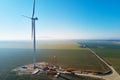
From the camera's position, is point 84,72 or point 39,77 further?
point 84,72

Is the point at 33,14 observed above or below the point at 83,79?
above

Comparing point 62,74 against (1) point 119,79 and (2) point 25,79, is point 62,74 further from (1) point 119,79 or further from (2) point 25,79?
(1) point 119,79

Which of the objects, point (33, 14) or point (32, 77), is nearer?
point (32, 77)

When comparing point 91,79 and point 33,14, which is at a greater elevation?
point 33,14

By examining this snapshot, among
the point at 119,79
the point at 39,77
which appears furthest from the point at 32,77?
the point at 119,79

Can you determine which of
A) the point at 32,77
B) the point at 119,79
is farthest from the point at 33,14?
the point at 119,79

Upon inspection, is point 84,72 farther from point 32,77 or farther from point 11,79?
point 11,79

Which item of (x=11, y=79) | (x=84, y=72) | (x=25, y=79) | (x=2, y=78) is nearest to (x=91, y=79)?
(x=84, y=72)

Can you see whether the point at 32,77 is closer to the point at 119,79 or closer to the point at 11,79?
the point at 11,79
